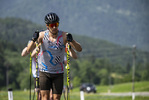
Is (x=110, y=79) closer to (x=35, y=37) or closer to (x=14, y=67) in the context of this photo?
(x=14, y=67)

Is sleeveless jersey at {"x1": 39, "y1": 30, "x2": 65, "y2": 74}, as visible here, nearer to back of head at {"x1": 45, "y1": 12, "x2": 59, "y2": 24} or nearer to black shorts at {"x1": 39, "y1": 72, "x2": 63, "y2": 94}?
→ black shorts at {"x1": 39, "y1": 72, "x2": 63, "y2": 94}

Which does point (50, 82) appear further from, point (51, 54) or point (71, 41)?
point (71, 41)

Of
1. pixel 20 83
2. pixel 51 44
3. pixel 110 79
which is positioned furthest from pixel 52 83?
pixel 110 79

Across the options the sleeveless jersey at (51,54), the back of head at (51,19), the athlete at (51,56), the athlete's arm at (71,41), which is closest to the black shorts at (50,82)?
the athlete at (51,56)

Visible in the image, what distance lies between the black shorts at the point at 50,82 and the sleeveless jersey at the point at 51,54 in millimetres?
104

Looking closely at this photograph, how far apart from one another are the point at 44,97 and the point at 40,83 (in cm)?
36

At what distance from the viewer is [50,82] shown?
8203 millimetres

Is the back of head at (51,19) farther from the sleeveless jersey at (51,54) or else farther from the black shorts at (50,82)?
the black shorts at (50,82)

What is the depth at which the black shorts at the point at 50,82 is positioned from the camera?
8.12 metres

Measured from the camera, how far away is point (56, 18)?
8008 millimetres

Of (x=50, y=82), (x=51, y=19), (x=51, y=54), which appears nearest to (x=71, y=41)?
(x=51, y=54)

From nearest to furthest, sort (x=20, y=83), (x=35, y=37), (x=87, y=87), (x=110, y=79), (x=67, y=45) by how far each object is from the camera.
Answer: (x=35, y=37) → (x=67, y=45) → (x=87, y=87) → (x=20, y=83) → (x=110, y=79)

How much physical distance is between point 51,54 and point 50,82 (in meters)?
0.72

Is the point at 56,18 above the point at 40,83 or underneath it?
above
